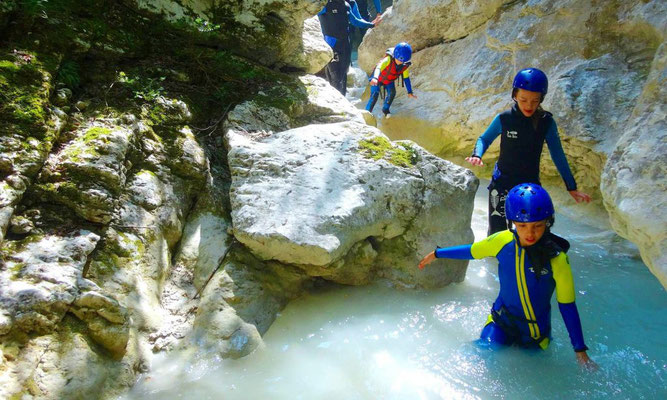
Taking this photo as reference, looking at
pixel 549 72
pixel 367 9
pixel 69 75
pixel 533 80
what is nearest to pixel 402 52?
pixel 549 72

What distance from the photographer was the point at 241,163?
13.6ft

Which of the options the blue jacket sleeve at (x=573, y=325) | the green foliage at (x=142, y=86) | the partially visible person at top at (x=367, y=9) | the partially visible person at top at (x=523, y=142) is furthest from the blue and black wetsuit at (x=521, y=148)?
the partially visible person at top at (x=367, y=9)

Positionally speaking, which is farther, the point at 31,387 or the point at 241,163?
the point at 241,163

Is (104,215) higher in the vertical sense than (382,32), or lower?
lower

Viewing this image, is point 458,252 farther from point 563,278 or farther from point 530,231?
point 563,278

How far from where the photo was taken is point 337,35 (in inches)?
370

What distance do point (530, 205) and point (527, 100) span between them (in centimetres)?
147

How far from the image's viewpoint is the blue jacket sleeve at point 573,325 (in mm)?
2830

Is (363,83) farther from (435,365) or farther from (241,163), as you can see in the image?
(435,365)

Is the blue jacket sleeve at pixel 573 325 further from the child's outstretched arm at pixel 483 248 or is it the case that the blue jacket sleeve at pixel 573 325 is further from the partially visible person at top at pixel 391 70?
the partially visible person at top at pixel 391 70

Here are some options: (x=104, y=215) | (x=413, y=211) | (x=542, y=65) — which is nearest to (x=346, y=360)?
(x=413, y=211)

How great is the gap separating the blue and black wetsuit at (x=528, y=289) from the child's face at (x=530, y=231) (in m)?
0.05

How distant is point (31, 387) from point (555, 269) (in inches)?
144

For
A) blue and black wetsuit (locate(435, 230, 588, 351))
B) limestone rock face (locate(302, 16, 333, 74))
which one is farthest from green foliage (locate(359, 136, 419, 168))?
limestone rock face (locate(302, 16, 333, 74))
